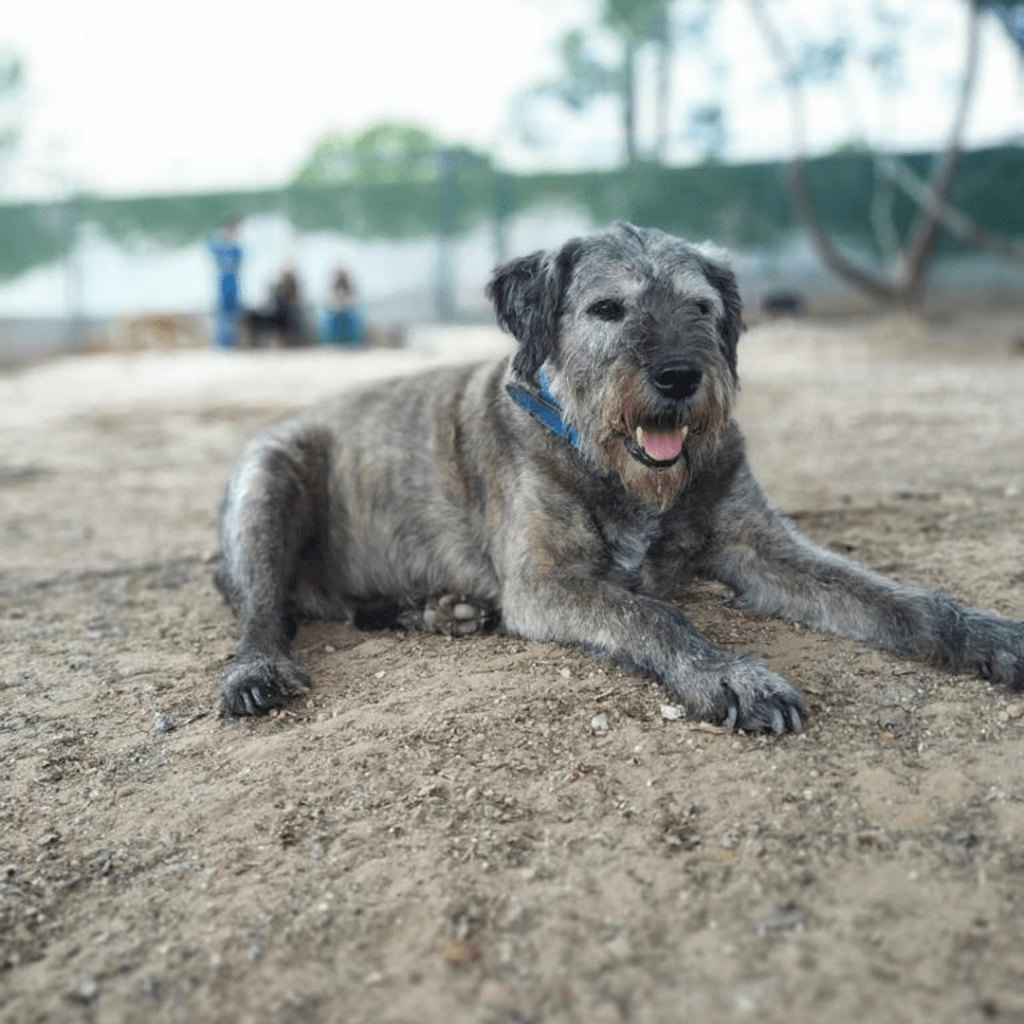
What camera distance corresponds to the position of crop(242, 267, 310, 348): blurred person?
66.3 ft

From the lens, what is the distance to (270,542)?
445 cm

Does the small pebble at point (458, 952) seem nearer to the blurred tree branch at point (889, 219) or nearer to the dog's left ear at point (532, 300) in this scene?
the dog's left ear at point (532, 300)

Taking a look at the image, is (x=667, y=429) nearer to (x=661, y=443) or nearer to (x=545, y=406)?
(x=661, y=443)

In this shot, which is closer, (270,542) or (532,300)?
(532,300)

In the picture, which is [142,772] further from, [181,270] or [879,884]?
[181,270]

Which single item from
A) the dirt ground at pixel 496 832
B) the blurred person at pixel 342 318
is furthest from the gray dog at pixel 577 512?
the blurred person at pixel 342 318

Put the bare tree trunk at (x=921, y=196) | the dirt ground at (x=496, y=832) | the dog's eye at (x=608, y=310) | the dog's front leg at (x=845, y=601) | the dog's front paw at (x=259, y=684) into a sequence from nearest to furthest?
the dirt ground at (x=496, y=832)
the dog's front leg at (x=845, y=601)
the dog's front paw at (x=259, y=684)
the dog's eye at (x=608, y=310)
the bare tree trunk at (x=921, y=196)

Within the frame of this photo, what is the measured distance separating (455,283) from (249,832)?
64.5ft

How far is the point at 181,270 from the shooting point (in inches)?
883

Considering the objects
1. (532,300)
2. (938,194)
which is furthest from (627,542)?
(938,194)

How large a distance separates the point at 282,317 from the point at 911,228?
41.5 ft

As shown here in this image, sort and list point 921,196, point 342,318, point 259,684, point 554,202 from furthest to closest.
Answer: point 554,202 → point 342,318 → point 921,196 → point 259,684

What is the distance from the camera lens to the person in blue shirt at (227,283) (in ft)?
63.0

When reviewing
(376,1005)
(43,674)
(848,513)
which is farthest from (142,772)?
(848,513)
